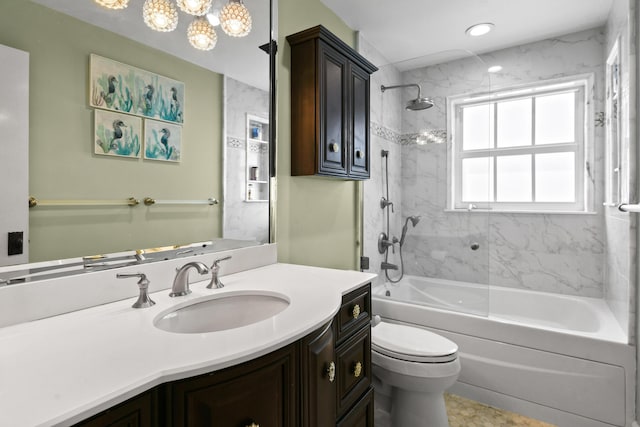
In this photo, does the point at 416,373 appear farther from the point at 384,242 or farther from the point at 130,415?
the point at 130,415

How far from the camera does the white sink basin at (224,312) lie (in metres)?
1.05

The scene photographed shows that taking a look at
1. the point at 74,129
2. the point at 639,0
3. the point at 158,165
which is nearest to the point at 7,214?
Answer: the point at 74,129

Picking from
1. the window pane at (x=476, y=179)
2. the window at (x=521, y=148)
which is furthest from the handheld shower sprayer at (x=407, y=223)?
the window pane at (x=476, y=179)

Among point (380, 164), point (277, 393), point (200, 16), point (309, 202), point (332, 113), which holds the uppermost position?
point (200, 16)

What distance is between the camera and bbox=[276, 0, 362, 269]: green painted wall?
1.86 m

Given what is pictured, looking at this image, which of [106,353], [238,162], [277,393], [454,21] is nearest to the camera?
[106,353]

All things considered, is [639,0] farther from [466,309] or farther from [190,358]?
[190,358]

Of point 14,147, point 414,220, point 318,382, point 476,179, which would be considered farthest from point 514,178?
point 14,147

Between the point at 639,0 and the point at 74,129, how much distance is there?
103 inches

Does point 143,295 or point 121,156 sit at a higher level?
point 121,156

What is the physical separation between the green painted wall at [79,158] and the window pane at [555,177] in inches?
116

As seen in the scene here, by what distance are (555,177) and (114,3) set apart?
3262 millimetres

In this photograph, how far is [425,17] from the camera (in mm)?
2404

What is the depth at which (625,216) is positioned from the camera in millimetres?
1887
